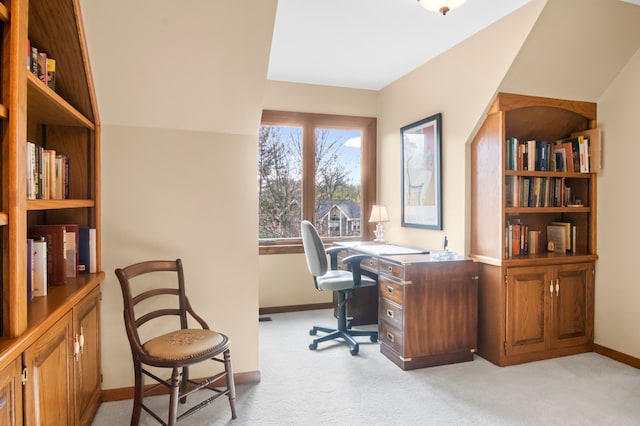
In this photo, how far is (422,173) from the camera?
396cm

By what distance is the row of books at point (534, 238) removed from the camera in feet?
10.7

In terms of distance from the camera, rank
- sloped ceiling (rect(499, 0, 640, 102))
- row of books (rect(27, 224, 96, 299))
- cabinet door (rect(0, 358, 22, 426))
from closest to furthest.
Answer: cabinet door (rect(0, 358, 22, 426))
row of books (rect(27, 224, 96, 299))
sloped ceiling (rect(499, 0, 640, 102))

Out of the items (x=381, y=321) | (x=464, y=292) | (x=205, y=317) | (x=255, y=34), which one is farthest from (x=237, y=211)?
(x=464, y=292)

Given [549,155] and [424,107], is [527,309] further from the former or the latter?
[424,107]

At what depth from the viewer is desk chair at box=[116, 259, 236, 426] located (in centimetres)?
196

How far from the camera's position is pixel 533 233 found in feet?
11.1

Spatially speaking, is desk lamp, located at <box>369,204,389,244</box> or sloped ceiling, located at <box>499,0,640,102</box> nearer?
sloped ceiling, located at <box>499,0,640,102</box>

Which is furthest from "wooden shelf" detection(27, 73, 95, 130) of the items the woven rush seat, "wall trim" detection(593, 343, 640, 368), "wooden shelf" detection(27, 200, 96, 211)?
"wall trim" detection(593, 343, 640, 368)

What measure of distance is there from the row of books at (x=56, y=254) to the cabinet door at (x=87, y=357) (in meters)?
0.17

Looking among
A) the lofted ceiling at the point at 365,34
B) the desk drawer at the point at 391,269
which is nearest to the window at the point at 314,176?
the lofted ceiling at the point at 365,34

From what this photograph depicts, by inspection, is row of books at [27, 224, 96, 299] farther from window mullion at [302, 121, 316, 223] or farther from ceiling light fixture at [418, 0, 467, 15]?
window mullion at [302, 121, 316, 223]

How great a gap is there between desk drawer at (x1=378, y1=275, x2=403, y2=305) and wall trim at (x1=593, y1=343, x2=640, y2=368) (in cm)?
179

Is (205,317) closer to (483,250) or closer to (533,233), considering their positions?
(483,250)

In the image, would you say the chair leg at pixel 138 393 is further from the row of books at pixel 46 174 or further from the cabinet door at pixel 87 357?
the row of books at pixel 46 174
